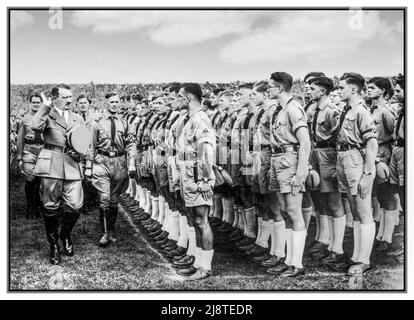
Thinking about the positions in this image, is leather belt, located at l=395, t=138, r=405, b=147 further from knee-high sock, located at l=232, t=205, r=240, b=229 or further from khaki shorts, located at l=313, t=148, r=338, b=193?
knee-high sock, located at l=232, t=205, r=240, b=229

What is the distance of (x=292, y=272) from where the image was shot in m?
6.26

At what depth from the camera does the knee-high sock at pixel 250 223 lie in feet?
20.8

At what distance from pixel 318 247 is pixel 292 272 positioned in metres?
0.39

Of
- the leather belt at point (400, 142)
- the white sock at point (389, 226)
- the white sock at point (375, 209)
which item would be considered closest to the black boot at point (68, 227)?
the white sock at point (375, 209)

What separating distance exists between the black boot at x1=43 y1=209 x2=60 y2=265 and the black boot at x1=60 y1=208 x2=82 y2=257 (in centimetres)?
7

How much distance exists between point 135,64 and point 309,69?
1.90m

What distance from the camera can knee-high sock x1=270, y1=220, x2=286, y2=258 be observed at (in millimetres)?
6207

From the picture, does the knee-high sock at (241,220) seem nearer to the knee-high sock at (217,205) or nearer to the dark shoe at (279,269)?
the knee-high sock at (217,205)

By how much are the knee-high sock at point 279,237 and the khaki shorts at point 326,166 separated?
2.00 ft

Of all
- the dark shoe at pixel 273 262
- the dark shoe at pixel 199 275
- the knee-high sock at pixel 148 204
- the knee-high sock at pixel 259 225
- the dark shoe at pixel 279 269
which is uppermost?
the knee-high sock at pixel 148 204

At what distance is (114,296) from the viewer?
6355 millimetres

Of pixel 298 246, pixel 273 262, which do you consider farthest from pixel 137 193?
pixel 298 246

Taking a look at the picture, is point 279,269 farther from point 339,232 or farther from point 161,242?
point 161,242
